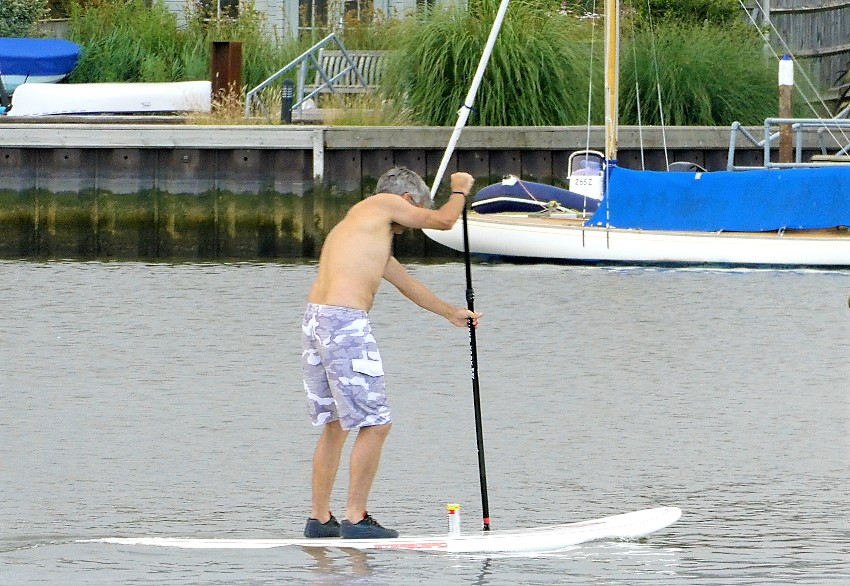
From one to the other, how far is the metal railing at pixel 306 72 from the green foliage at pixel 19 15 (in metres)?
5.95

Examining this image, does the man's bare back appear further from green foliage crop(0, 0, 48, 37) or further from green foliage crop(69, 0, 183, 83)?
green foliage crop(0, 0, 48, 37)

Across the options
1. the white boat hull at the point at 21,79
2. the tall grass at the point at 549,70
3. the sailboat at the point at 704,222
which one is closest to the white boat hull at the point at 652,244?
the sailboat at the point at 704,222

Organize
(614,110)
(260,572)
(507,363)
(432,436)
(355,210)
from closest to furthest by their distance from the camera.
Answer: (260,572) < (355,210) < (432,436) < (507,363) < (614,110)

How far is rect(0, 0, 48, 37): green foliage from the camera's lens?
3116 cm

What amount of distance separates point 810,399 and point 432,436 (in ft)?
9.09

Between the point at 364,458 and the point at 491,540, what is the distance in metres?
0.65

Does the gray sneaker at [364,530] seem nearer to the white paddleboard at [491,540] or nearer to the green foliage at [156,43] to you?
the white paddleboard at [491,540]

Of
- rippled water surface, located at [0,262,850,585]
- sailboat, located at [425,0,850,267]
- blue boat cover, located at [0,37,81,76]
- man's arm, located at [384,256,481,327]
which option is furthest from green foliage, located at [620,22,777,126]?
man's arm, located at [384,256,481,327]

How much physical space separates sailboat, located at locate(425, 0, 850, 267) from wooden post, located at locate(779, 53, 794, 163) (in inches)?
21.7

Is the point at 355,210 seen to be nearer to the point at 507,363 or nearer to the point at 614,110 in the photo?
the point at 507,363

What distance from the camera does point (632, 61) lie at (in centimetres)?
2505

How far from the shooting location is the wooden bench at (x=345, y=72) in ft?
86.2

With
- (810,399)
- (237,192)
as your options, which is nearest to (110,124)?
(237,192)

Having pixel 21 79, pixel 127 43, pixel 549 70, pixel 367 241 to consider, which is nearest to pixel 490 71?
pixel 549 70
